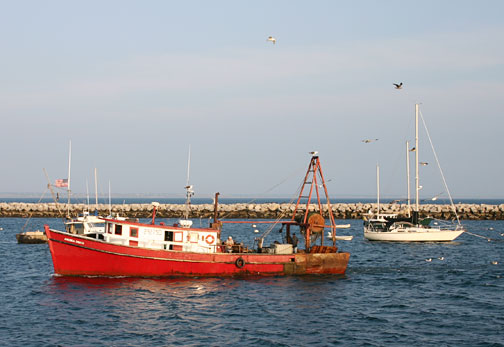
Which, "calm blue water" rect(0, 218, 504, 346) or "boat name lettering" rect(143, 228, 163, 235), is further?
"boat name lettering" rect(143, 228, 163, 235)

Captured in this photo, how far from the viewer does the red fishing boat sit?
1340 inches

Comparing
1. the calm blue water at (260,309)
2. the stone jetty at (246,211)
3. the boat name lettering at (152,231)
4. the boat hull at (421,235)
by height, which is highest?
the boat name lettering at (152,231)

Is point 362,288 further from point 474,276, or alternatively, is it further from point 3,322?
point 3,322

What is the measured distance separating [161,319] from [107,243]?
9348mm

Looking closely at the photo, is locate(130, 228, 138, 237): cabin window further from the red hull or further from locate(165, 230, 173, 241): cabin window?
locate(165, 230, 173, 241): cabin window

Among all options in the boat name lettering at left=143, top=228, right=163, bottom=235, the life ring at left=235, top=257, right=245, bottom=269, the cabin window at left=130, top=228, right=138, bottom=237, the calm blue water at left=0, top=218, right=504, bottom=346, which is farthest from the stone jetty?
the cabin window at left=130, top=228, right=138, bottom=237

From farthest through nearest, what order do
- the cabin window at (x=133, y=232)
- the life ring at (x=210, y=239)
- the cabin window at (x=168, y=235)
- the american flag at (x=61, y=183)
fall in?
the american flag at (x=61, y=183) < the life ring at (x=210, y=239) < the cabin window at (x=168, y=235) < the cabin window at (x=133, y=232)

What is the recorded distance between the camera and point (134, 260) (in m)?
34.2

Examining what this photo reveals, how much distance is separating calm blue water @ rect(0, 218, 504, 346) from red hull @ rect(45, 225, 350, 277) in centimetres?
65

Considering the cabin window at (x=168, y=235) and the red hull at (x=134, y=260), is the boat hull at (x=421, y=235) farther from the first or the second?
the cabin window at (x=168, y=235)

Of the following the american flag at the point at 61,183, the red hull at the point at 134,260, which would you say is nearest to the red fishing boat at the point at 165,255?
the red hull at the point at 134,260

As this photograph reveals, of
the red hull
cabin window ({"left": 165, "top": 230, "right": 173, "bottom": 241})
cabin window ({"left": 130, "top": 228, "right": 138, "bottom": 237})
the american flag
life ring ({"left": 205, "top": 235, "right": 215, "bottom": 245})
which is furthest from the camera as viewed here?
the american flag

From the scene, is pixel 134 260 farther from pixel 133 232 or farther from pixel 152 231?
pixel 152 231

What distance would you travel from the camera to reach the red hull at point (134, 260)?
33969 mm
